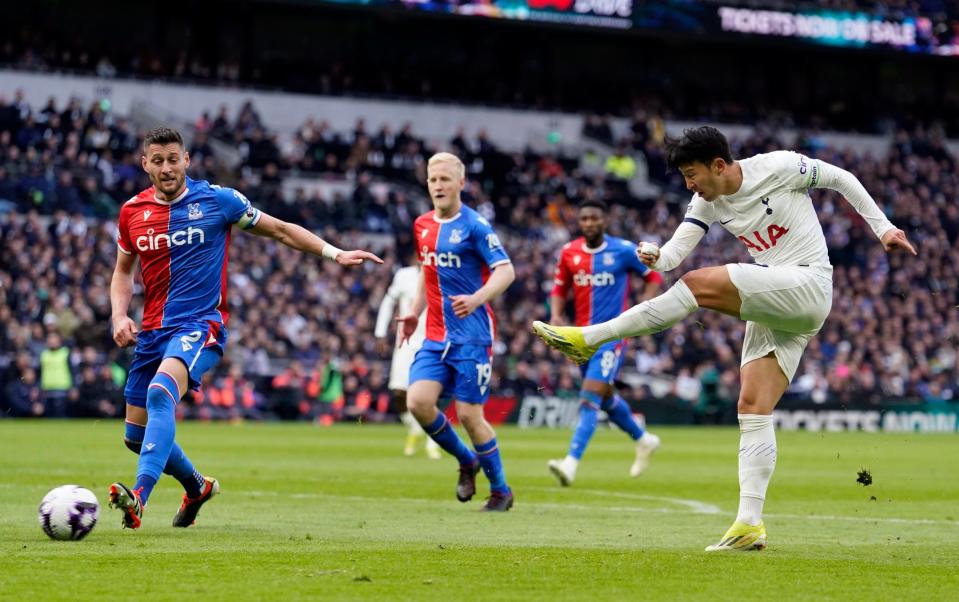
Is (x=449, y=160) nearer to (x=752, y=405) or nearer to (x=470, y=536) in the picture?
(x=470, y=536)

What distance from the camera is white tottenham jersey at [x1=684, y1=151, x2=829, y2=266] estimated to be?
862 cm

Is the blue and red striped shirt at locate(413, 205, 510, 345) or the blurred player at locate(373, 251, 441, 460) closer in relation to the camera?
the blue and red striped shirt at locate(413, 205, 510, 345)

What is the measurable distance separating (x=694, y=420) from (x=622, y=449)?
11872 millimetres

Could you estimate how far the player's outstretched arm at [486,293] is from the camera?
1101 cm

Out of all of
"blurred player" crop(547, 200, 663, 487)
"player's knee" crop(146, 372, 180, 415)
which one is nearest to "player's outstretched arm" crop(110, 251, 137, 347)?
"player's knee" crop(146, 372, 180, 415)

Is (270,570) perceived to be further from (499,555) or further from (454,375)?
(454,375)

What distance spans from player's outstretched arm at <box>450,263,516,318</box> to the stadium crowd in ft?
59.5

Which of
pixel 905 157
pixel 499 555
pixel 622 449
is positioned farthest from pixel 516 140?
pixel 499 555

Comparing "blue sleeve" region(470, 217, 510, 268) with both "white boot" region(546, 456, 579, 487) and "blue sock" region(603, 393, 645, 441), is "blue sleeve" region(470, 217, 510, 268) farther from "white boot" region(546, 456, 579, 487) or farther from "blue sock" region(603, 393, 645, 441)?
"blue sock" region(603, 393, 645, 441)

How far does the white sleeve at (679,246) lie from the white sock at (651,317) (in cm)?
25

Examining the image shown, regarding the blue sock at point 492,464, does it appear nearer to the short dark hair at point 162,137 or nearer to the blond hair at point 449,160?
the blond hair at point 449,160

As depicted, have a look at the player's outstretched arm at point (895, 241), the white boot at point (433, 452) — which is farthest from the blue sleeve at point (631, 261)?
the player's outstretched arm at point (895, 241)

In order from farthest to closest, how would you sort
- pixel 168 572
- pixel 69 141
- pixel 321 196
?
1. pixel 321 196
2. pixel 69 141
3. pixel 168 572

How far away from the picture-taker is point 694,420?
117 ft
